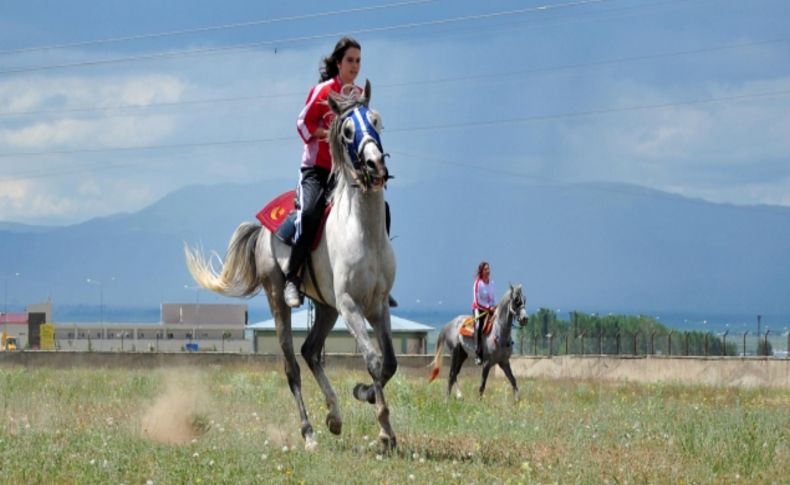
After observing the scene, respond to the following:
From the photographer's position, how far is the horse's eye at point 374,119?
43.3ft

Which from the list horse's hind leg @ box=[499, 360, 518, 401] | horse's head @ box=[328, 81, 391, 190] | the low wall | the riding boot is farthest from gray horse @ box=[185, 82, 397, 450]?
the low wall

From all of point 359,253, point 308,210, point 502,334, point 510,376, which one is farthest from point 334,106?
point 502,334

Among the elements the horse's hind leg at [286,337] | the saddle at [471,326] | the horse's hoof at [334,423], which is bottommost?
the horse's hoof at [334,423]

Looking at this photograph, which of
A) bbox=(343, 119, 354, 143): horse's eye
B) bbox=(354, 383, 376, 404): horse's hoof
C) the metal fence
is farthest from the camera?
the metal fence

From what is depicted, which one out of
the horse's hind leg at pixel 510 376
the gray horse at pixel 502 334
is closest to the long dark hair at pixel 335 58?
the horse's hind leg at pixel 510 376

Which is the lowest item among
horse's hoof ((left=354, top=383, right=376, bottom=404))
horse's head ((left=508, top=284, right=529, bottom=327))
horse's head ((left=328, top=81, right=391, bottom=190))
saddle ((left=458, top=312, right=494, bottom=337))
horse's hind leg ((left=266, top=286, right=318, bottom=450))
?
horse's hoof ((left=354, top=383, right=376, bottom=404))

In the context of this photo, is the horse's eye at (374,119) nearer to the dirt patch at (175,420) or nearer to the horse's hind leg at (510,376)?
the dirt patch at (175,420)

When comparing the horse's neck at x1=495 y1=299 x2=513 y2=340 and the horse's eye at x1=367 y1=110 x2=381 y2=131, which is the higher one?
the horse's eye at x1=367 y1=110 x2=381 y2=131

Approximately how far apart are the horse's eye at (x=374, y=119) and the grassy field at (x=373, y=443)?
10.1 ft

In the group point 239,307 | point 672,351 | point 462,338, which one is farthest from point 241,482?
point 239,307

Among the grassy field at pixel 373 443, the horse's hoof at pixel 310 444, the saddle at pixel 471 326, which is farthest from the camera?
the saddle at pixel 471 326

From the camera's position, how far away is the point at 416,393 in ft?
86.1

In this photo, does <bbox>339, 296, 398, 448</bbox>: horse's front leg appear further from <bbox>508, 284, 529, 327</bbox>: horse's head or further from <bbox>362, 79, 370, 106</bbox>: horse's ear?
<bbox>508, 284, 529, 327</bbox>: horse's head

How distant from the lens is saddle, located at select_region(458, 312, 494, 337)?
32.2m
